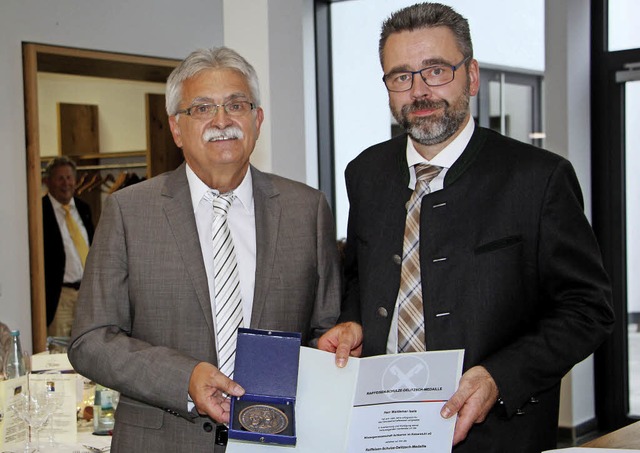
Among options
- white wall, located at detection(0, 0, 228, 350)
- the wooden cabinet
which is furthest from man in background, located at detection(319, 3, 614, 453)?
the wooden cabinet

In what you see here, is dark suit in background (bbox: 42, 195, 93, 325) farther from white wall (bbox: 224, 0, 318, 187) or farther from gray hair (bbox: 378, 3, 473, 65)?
gray hair (bbox: 378, 3, 473, 65)

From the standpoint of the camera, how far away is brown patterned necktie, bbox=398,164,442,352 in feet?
7.28

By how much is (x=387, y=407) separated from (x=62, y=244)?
5.48 metres

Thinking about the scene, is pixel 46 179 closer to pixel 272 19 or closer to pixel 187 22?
pixel 187 22

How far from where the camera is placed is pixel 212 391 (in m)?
2.06

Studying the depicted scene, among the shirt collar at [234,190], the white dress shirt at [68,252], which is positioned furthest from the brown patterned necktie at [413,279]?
the white dress shirt at [68,252]

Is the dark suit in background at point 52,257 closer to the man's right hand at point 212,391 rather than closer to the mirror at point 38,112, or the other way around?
the mirror at point 38,112

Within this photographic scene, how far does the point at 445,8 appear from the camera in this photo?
224 centimetres

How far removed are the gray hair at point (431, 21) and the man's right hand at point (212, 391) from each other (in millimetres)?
945

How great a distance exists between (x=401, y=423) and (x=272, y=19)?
246cm

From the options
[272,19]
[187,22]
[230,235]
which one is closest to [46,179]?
[187,22]

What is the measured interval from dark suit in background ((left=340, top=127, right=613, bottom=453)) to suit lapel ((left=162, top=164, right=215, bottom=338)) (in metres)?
0.43

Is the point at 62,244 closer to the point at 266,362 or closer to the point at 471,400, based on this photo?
the point at 266,362

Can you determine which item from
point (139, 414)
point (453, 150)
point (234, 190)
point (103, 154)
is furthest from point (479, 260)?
point (103, 154)
